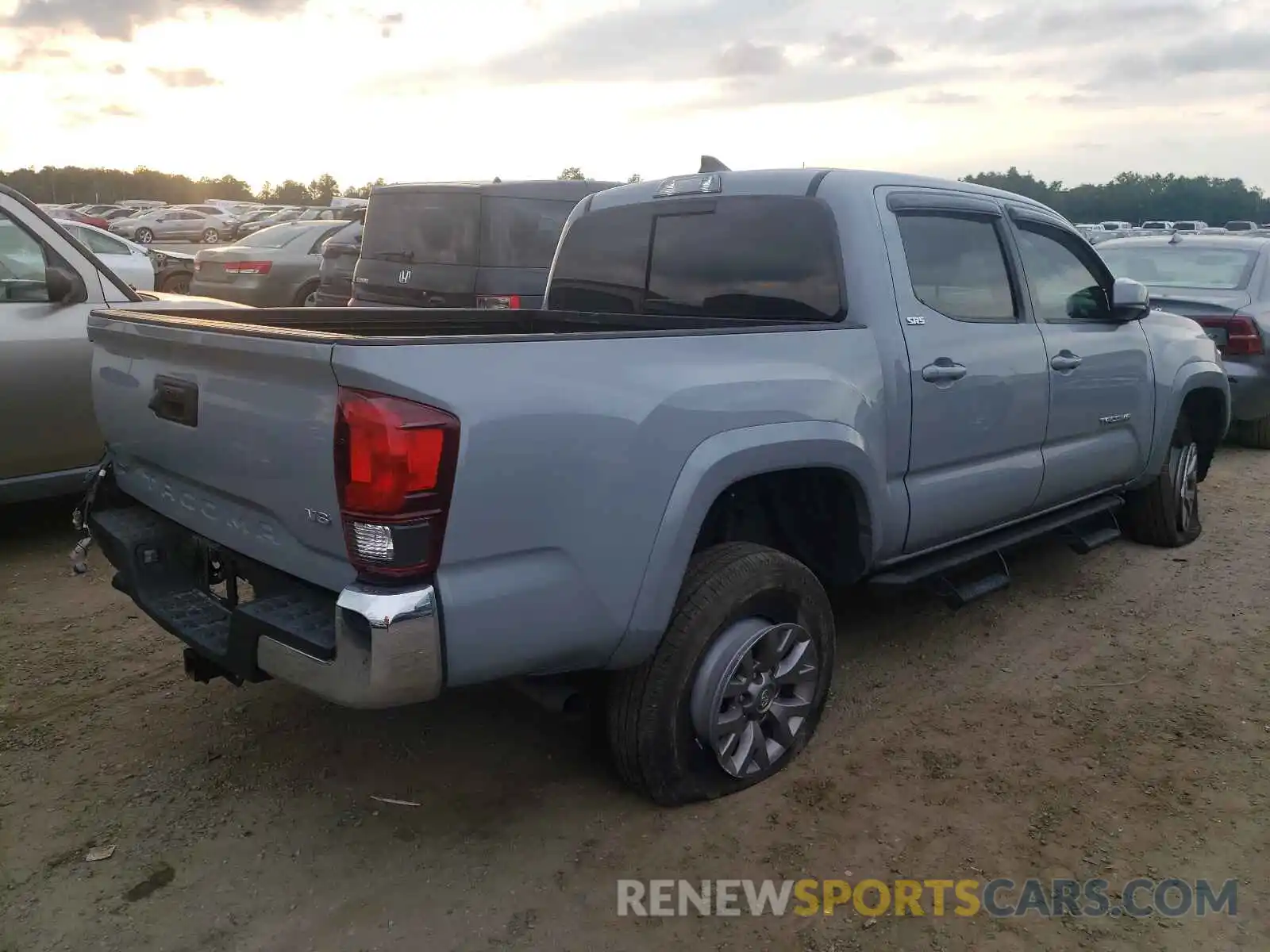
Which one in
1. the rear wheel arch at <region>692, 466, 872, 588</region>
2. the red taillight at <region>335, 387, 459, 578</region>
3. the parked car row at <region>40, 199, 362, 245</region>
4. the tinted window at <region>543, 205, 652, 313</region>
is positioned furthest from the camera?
the parked car row at <region>40, 199, 362, 245</region>

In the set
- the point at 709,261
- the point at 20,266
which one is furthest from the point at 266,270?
the point at 709,261

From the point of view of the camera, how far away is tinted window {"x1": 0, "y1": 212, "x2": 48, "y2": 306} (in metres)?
5.05

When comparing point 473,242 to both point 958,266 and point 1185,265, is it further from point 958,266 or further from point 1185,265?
point 1185,265

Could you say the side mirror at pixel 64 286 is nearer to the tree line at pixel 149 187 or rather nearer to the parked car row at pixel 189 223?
the parked car row at pixel 189 223

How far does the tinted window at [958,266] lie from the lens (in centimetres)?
376

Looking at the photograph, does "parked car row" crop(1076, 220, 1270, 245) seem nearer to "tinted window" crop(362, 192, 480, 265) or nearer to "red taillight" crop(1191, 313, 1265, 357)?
"red taillight" crop(1191, 313, 1265, 357)

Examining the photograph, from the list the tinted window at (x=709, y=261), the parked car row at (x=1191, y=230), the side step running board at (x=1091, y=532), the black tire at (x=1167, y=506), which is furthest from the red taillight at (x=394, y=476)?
the parked car row at (x=1191, y=230)

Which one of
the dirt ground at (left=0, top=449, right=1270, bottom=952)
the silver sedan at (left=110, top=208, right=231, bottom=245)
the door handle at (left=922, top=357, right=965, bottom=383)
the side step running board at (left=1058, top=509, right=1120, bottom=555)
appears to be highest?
the silver sedan at (left=110, top=208, right=231, bottom=245)

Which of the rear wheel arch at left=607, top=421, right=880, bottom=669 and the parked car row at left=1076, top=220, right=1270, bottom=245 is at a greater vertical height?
the parked car row at left=1076, top=220, right=1270, bottom=245

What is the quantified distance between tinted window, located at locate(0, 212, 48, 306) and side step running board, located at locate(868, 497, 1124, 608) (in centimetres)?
431

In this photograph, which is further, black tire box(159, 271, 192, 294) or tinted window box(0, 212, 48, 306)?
black tire box(159, 271, 192, 294)

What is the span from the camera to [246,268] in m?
12.3

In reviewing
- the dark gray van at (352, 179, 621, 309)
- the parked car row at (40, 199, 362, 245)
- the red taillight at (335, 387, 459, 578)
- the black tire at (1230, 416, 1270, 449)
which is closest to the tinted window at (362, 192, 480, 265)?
the dark gray van at (352, 179, 621, 309)

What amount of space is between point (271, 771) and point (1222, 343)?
24.1 feet
